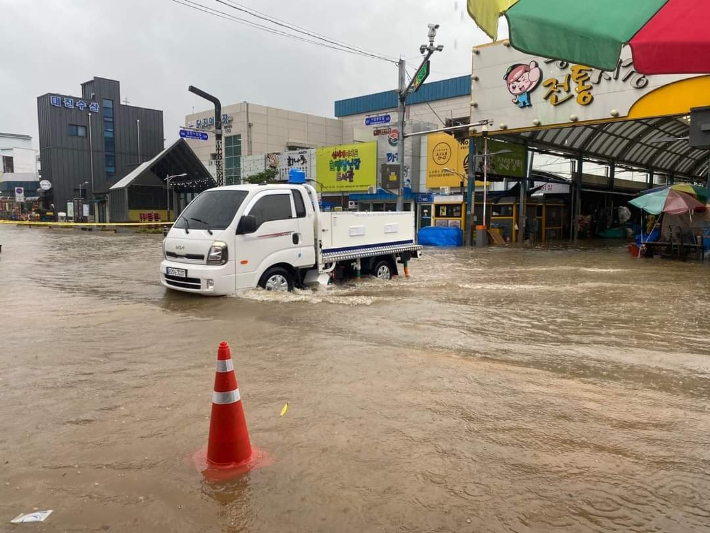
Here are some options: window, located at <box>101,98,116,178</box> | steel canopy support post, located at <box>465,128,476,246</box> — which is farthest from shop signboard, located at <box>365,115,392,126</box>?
steel canopy support post, located at <box>465,128,476,246</box>

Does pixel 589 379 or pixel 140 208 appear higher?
pixel 140 208

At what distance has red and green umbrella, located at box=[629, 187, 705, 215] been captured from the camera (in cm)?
1658

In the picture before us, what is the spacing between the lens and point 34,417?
155 inches

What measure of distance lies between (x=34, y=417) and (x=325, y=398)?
7.26ft

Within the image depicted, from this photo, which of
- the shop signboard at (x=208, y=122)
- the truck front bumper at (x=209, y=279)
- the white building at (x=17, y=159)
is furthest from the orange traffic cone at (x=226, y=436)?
the white building at (x=17, y=159)

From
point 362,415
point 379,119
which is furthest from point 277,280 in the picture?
point 379,119

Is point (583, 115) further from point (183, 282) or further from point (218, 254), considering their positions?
point (183, 282)

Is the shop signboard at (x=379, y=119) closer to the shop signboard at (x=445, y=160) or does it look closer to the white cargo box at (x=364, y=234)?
the shop signboard at (x=445, y=160)

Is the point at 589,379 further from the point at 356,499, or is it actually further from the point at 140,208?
the point at 140,208

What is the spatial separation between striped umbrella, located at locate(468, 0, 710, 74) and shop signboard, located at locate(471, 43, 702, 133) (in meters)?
16.8

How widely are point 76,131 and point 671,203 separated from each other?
54421mm

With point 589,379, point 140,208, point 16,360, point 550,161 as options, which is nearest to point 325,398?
point 589,379

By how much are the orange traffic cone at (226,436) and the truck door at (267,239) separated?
16.9ft

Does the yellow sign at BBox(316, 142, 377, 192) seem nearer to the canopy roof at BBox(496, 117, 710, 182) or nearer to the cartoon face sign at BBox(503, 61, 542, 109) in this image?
the canopy roof at BBox(496, 117, 710, 182)
